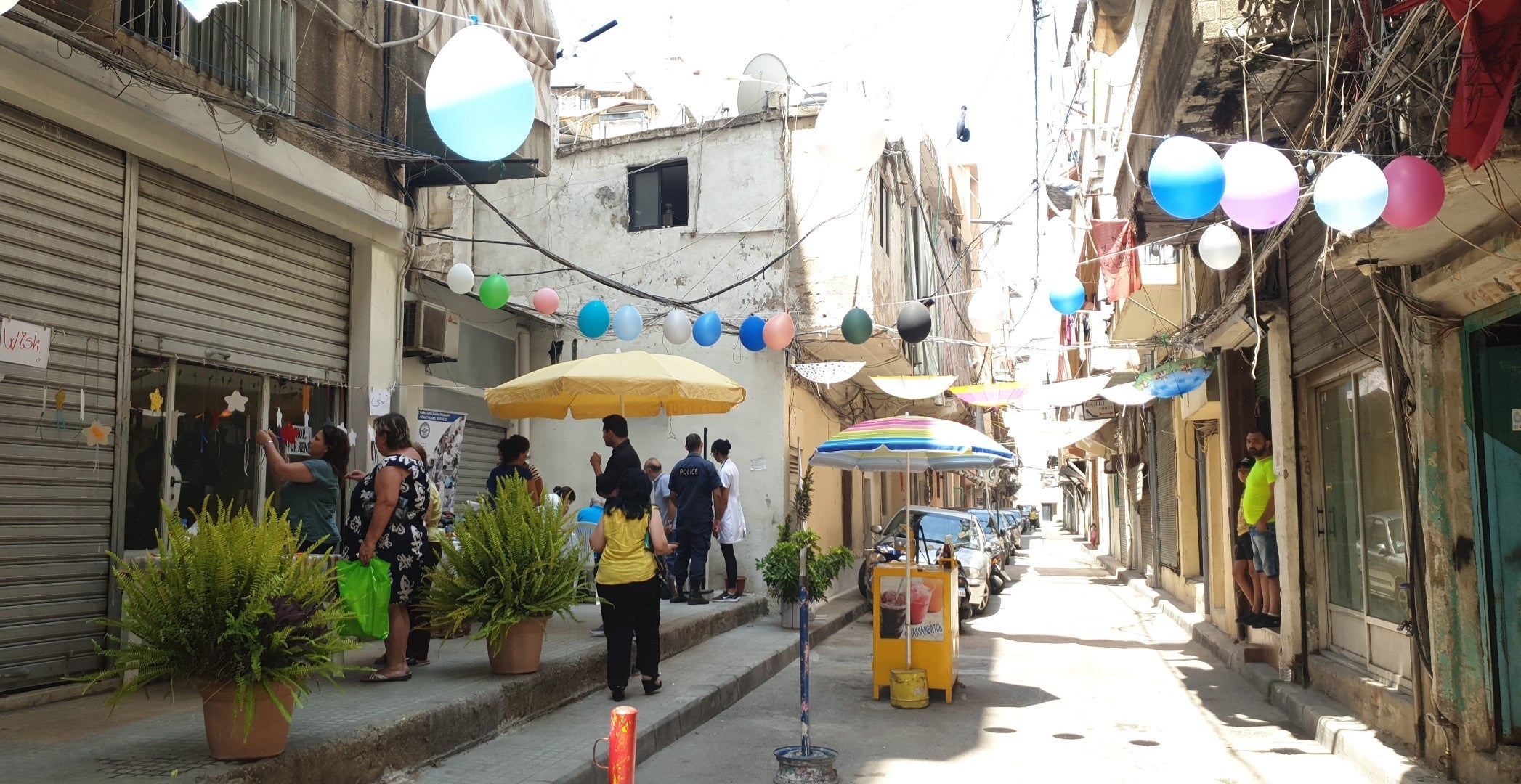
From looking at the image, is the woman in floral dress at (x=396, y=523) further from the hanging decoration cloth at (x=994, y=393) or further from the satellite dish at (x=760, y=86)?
the satellite dish at (x=760, y=86)

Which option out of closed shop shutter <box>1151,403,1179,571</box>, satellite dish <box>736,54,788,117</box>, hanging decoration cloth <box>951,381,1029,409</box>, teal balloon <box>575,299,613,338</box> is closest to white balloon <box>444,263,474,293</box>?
teal balloon <box>575,299,613,338</box>

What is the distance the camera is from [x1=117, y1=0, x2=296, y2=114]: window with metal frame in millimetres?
6980

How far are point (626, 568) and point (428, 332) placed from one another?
172 inches

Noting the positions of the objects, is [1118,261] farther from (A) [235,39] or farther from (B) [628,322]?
(A) [235,39]

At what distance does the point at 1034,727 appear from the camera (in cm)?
787

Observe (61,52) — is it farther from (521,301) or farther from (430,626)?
(521,301)

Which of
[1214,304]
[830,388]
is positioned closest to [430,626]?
[1214,304]

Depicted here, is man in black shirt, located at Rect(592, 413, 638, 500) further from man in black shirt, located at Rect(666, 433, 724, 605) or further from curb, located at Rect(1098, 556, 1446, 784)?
curb, located at Rect(1098, 556, 1446, 784)

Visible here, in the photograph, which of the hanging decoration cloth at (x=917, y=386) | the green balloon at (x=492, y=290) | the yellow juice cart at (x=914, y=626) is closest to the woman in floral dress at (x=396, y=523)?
the yellow juice cart at (x=914, y=626)

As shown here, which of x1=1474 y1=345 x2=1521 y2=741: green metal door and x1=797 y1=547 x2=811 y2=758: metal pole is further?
x1=797 y1=547 x2=811 y2=758: metal pole

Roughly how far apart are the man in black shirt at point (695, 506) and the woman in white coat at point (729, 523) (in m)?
0.69

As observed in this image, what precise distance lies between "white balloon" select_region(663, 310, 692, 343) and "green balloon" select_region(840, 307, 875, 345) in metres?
1.80

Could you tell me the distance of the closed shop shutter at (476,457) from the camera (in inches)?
489

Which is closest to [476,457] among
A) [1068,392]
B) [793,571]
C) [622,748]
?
[793,571]
